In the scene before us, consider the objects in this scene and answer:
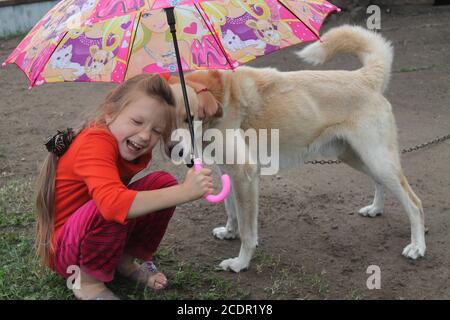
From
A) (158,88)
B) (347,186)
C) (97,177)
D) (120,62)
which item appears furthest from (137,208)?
(347,186)

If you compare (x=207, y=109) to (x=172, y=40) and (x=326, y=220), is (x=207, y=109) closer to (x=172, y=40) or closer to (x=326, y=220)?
(x=172, y=40)

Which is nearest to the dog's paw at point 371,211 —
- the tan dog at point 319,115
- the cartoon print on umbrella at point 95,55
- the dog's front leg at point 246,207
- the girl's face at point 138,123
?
the tan dog at point 319,115

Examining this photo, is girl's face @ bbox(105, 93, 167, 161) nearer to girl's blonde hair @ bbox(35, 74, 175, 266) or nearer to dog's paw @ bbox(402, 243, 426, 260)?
girl's blonde hair @ bbox(35, 74, 175, 266)

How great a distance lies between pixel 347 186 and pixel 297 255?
1055 mm

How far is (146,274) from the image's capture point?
107 inches

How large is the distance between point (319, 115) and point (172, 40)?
1.01 meters

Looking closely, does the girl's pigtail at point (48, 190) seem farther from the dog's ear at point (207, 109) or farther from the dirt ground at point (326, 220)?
the dog's ear at point (207, 109)

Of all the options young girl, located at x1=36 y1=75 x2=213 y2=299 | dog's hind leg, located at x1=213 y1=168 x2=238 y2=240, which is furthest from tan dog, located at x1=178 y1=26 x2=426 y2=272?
young girl, located at x1=36 y1=75 x2=213 y2=299

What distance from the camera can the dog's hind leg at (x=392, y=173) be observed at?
3.06 m

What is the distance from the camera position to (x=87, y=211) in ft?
7.59

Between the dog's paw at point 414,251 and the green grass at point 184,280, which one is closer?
the green grass at point 184,280

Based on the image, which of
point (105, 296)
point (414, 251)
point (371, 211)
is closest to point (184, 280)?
point (105, 296)

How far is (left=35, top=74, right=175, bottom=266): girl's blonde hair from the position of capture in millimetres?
2314

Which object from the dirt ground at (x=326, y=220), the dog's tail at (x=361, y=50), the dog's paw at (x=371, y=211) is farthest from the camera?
the dog's paw at (x=371, y=211)
